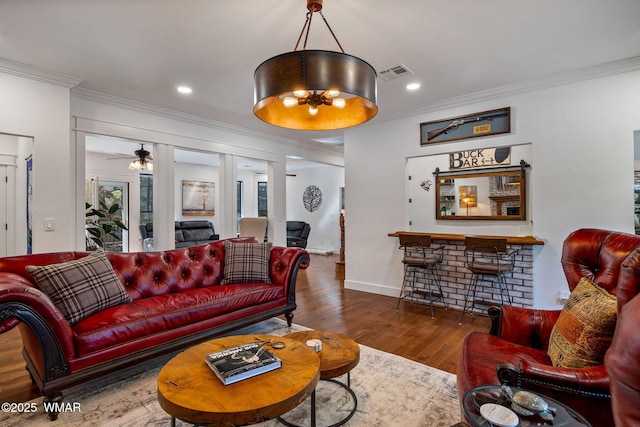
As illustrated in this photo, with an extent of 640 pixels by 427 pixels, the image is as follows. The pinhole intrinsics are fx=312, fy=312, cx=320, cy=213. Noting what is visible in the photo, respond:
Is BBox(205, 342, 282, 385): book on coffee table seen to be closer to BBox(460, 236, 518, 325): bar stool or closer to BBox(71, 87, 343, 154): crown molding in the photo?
BBox(460, 236, 518, 325): bar stool

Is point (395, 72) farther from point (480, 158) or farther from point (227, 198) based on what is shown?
point (227, 198)

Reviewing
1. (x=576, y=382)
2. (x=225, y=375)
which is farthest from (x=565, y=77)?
(x=225, y=375)

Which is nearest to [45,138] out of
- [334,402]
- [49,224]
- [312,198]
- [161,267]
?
[49,224]

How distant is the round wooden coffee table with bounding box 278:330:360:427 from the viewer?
168 centimetres

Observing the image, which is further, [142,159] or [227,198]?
[142,159]

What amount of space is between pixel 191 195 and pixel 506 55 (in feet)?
27.0

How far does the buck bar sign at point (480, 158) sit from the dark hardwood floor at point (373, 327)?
74.9 inches

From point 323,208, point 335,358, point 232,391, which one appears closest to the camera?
point 232,391

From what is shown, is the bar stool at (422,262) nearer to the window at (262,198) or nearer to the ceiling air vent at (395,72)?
the ceiling air vent at (395,72)

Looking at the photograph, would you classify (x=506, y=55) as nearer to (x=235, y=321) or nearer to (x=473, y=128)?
(x=473, y=128)

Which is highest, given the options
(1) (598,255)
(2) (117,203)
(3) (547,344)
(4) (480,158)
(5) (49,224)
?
(4) (480,158)

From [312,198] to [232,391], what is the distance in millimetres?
8435

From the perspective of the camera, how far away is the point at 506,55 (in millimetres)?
2885

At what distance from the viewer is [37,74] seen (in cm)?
314
